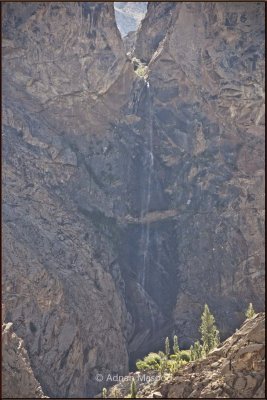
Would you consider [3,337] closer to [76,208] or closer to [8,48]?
[76,208]

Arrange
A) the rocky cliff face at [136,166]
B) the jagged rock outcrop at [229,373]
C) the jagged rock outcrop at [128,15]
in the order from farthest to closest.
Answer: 1. the jagged rock outcrop at [128,15]
2. the rocky cliff face at [136,166]
3. the jagged rock outcrop at [229,373]

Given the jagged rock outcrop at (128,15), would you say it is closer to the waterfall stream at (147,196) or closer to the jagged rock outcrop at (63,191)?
the waterfall stream at (147,196)

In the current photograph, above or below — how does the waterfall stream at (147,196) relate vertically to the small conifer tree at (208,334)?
above

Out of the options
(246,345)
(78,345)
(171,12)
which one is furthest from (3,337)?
(171,12)

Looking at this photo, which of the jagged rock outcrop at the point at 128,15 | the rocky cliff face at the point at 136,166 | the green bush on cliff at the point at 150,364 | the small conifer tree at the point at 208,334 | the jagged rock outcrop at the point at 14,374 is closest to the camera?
the jagged rock outcrop at the point at 14,374

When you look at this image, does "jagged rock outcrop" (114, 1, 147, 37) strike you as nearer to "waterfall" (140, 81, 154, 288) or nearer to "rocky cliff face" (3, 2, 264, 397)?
"rocky cliff face" (3, 2, 264, 397)

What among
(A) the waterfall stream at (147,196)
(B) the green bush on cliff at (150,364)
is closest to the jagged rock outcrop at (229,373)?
(B) the green bush on cliff at (150,364)

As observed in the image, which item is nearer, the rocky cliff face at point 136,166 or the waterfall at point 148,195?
the rocky cliff face at point 136,166

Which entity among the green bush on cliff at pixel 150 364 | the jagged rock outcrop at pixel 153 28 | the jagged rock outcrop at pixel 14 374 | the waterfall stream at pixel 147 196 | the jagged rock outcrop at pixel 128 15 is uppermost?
the jagged rock outcrop at pixel 128 15
